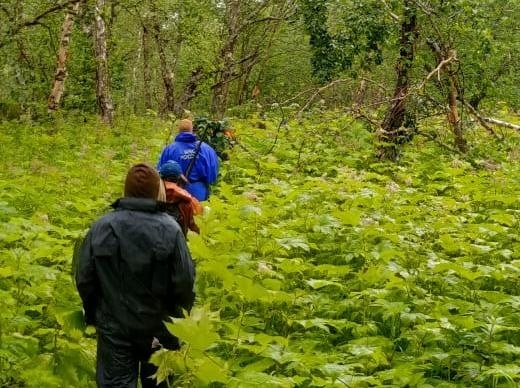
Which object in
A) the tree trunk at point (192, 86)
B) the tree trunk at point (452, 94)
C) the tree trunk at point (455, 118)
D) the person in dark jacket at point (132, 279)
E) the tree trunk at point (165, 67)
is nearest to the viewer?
the person in dark jacket at point (132, 279)

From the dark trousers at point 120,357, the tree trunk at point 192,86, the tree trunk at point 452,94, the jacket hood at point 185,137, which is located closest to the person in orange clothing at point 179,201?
the jacket hood at point 185,137

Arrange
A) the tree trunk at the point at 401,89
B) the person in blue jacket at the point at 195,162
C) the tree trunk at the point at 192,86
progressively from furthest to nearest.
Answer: the tree trunk at the point at 192,86
the tree trunk at the point at 401,89
the person in blue jacket at the point at 195,162

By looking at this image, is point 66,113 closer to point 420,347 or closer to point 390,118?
point 390,118

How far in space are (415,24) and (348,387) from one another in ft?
36.1

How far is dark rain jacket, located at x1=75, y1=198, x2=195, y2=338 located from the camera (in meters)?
4.02

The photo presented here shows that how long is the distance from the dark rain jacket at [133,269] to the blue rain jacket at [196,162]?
4783 mm

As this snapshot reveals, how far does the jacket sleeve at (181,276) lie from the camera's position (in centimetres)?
407

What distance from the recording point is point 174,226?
4.14 meters

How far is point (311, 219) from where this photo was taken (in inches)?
344

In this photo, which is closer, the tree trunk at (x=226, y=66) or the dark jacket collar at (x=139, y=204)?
the dark jacket collar at (x=139, y=204)

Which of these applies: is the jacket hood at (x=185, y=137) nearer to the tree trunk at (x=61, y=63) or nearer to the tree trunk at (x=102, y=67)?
the tree trunk at (x=61, y=63)

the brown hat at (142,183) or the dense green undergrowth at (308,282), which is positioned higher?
the brown hat at (142,183)

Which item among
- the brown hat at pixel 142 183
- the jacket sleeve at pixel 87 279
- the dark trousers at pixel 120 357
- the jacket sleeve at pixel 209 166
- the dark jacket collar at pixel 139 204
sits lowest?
Answer: the dark trousers at pixel 120 357

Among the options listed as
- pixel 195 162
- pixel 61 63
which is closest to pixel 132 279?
pixel 195 162
